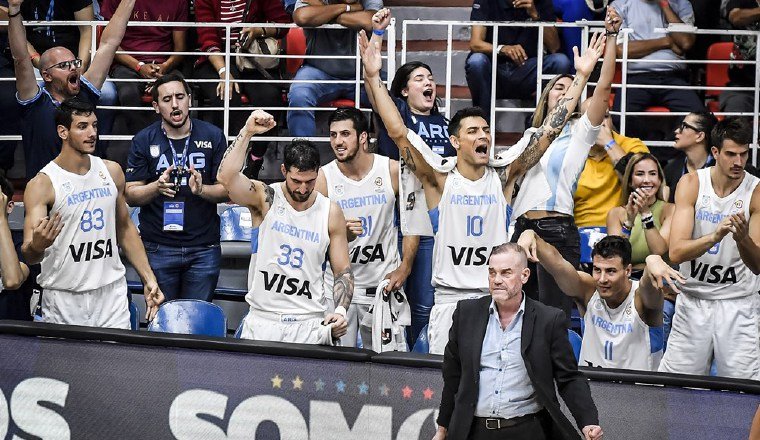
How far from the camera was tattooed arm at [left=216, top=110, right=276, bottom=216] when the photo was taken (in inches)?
322

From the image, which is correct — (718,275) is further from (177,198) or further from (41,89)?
(41,89)

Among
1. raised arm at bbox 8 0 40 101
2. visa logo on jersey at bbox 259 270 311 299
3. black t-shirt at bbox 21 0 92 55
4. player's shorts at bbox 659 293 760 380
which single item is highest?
black t-shirt at bbox 21 0 92 55

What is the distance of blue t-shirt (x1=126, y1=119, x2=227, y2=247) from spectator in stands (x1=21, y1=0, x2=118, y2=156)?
5.16ft

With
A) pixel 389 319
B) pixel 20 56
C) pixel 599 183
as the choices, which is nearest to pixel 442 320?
pixel 389 319

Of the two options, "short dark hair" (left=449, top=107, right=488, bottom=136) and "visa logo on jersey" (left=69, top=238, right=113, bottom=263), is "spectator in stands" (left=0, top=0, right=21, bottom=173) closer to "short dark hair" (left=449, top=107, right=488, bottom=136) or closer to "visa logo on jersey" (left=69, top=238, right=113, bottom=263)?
"visa logo on jersey" (left=69, top=238, right=113, bottom=263)

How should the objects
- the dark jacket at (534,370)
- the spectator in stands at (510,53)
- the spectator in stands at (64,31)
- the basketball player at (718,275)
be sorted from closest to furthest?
the dark jacket at (534,370) < the basketball player at (718,275) < the spectator in stands at (510,53) < the spectator in stands at (64,31)

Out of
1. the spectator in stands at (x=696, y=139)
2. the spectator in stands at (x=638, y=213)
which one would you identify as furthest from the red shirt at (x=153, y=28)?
the spectator in stands at (x=696, y=139)

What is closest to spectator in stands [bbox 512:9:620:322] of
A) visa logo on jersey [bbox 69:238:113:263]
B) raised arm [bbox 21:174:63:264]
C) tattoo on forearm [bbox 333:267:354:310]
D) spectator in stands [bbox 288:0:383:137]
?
tattoo on forearm [bbox 333:267:354:310]

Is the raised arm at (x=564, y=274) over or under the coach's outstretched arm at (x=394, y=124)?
under

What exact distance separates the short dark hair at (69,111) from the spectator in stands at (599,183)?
12.2 ft

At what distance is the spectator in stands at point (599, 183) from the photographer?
31.6 ft

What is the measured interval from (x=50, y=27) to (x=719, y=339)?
6409mm

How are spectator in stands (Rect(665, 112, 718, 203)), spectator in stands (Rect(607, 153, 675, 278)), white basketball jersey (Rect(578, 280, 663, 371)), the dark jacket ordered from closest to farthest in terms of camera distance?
the dark jacket < white basketball jersey (Rect(578, 280, 663, 371)) < spectator in stands (Rect(607, 153, 675, 278)) < spectator in stands (Rect(665, 112, 718, 203))

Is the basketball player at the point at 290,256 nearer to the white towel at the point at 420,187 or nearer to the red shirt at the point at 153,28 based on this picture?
the white towel at the point at 420,187
